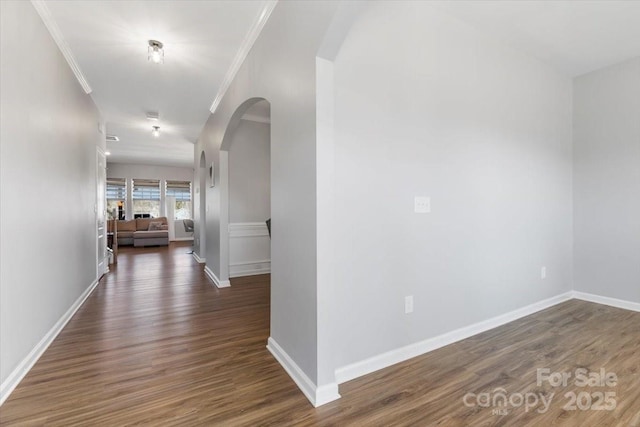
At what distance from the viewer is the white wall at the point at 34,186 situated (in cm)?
179

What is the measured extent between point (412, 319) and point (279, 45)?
2.26m

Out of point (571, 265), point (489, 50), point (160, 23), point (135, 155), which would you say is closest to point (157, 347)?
point (160, 23)

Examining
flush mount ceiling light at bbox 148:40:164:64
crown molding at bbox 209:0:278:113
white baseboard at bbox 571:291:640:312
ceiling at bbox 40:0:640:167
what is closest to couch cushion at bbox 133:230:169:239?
ceiling at bbox 40:0:640:167

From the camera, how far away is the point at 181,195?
35.5 feet

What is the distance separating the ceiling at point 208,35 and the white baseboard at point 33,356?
8.48 ft

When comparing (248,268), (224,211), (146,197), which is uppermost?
(146,197)

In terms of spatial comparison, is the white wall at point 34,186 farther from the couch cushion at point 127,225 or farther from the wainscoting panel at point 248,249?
the couch cushion at point 127,225

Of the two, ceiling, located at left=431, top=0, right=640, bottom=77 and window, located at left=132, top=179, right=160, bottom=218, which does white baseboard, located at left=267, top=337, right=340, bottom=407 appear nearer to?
ceiling, located at left=431, top=0, right=640, bottom=77

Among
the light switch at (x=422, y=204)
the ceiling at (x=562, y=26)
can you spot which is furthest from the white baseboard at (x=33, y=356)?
the ceiling at (x=562, y=26)

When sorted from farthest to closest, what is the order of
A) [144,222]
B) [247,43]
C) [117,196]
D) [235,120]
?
[117,196]
[144,222]
[235,120]
[247,43]

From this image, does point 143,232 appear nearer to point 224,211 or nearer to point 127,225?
point 127,225

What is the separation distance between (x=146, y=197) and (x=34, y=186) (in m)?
9.08

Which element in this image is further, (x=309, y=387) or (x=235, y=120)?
(x=235, y=120)

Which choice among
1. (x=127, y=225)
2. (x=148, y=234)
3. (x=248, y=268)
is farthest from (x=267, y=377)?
(x=127, y=225)
